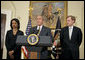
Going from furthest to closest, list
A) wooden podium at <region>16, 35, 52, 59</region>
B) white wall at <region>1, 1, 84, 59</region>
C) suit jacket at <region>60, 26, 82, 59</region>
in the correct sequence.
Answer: white wall at <region>1, 1, 84, 59</region>, suit jacket at <region>60, 26, 82, 59</region>, wooden podium at <region>16, 35, 52, 59</region>

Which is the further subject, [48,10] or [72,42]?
[48,10]

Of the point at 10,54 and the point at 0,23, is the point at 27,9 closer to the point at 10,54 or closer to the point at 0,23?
the point at 0,23

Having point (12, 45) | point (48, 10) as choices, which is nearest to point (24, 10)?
point (48, 10)

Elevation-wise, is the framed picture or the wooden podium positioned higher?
the framed picture

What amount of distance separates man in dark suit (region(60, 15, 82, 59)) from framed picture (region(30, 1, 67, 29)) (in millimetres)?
2922

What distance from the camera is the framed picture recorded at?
23.3 ft

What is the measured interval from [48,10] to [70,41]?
3.52 metres

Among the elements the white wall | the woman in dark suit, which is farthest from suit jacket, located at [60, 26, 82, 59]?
the white wall

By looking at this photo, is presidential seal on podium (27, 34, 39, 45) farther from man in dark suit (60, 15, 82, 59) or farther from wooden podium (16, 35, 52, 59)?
man in dark suit (60, 15, 82, 59)

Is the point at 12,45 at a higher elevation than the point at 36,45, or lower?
lower

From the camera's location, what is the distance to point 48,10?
7.25 m

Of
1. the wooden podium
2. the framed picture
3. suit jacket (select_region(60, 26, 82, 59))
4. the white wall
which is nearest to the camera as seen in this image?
the wooden podium

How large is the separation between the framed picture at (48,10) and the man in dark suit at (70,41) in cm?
292

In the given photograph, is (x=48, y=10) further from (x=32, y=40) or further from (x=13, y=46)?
(x=32, y=40)
